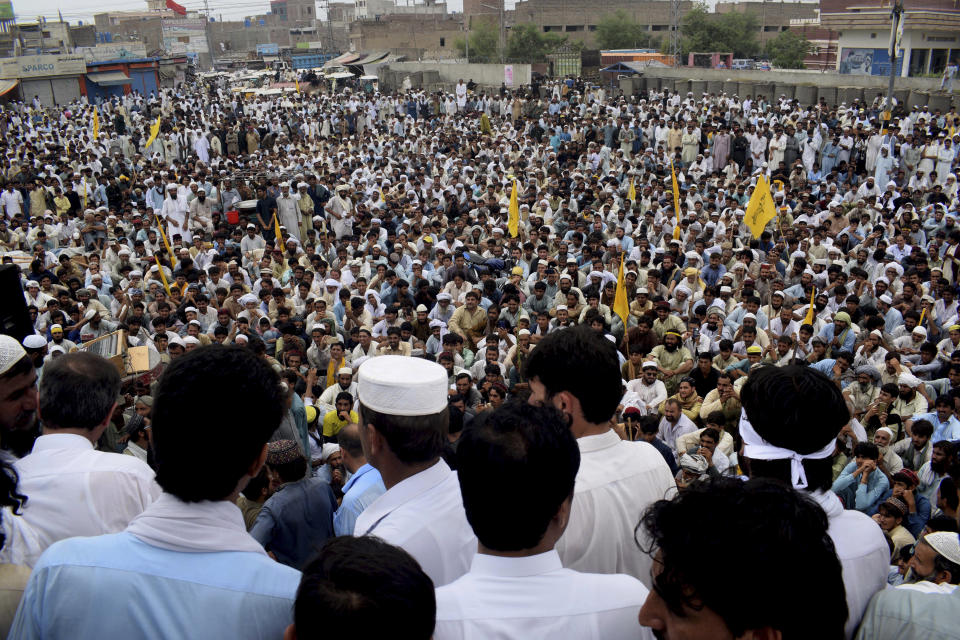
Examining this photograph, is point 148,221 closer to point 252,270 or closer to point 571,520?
point 252,270

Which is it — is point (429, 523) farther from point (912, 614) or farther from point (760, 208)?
point (760, 208)

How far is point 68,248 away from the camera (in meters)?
10.2

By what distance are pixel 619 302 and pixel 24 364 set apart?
530cm

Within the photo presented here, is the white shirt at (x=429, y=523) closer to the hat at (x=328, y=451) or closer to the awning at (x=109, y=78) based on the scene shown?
the hat at (x=328, y=451)

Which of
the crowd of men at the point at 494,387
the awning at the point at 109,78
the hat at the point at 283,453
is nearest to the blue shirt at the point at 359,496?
the crowd of men at the point at 494,387

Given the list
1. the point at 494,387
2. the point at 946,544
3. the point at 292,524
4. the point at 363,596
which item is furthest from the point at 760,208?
the point at 363,596

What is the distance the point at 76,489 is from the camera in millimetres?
1668

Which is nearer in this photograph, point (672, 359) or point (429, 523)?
point (429, 523)

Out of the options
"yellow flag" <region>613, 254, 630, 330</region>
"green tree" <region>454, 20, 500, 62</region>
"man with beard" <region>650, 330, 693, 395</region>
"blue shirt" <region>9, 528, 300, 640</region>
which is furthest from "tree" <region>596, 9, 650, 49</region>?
"blue shirt" <region>9, 528, 300, 640</region>

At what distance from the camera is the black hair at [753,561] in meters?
1.15

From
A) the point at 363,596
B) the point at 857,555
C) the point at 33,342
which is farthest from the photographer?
the point at 33,342

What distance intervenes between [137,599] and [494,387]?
422 centimetres

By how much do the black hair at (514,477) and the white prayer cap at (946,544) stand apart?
2303mm

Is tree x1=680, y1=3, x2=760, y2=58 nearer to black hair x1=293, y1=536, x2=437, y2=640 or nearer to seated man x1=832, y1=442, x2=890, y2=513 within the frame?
seated man x1=832, y1=442, x2=890, y2=513
